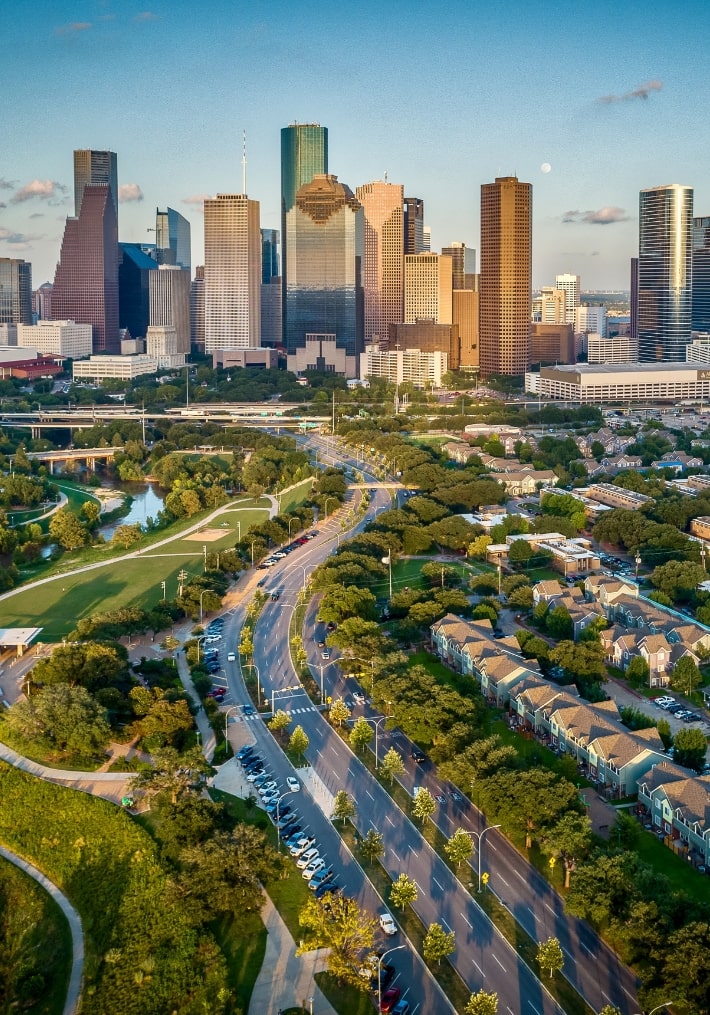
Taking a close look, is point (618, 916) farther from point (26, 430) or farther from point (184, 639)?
point (26, 430)

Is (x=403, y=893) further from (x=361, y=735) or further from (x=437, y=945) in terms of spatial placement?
(x=361, y=735)

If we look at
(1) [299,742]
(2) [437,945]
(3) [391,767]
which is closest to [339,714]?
(1) [299,742]

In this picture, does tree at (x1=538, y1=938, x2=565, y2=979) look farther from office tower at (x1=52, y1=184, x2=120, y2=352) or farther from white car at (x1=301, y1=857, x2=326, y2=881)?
office tower at (x1=52, y1=184, x2=120, y2=352)

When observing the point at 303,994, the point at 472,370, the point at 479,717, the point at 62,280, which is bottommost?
the point at 303,994

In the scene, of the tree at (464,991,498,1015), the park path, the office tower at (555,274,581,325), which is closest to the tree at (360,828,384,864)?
the tree at (464,991,498,1015)

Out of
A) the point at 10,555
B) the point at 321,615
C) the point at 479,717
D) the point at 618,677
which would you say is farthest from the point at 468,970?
the point at 10,555

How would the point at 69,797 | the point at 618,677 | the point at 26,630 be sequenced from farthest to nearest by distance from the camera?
the point at 26,630 < the point at 618,677 < the point at 69,797

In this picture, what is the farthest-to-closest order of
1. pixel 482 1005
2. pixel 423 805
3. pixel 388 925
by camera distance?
1. pixel 423 805
2. pixel 388 925
3. pixel 482 1005
